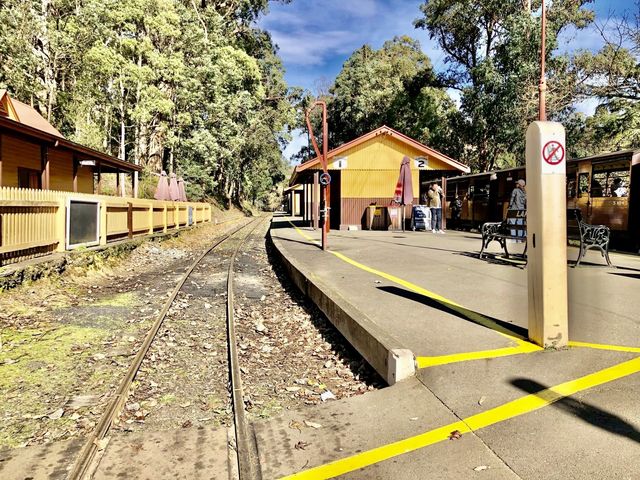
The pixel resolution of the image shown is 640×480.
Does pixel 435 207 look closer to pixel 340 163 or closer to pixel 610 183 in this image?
pixel 340 163

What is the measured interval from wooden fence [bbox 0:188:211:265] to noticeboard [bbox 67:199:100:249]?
0.31 ft

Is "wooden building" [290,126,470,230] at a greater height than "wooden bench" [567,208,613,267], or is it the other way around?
"wooden building" [290,126,470,230]

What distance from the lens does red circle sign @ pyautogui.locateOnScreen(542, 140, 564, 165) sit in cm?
395

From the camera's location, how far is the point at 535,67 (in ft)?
81.9

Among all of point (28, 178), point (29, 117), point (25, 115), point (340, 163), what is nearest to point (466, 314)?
point (340, 163)

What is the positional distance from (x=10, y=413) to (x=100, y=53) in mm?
23341

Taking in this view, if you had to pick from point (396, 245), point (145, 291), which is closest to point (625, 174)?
point (396, 245)

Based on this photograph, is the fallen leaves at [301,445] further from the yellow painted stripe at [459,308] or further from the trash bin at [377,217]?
the trash bin at [377,217]

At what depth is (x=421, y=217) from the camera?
65.9 ft

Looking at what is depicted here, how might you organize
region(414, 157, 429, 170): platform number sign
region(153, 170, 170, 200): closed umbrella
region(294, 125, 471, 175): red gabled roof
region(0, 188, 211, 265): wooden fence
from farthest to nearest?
1. region(153, 170, 170, 200): closed umbrella
2. region(414, 157, 429, 170): platform number sign
3. region(294, 125, 471, 175): red gabled roof
4. region(0, 188, 211, 265): wooden fence

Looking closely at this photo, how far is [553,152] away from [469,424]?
2.29 m

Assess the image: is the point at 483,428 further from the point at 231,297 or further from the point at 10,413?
the point at 231,297

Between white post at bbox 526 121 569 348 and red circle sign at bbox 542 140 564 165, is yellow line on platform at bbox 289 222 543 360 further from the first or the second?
red circle sign at bbox 542 140 564 165

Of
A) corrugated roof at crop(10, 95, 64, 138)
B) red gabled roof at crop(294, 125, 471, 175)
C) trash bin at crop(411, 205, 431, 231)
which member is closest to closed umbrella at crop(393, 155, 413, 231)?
trash bin at crop(411, 205, 431, 231)
